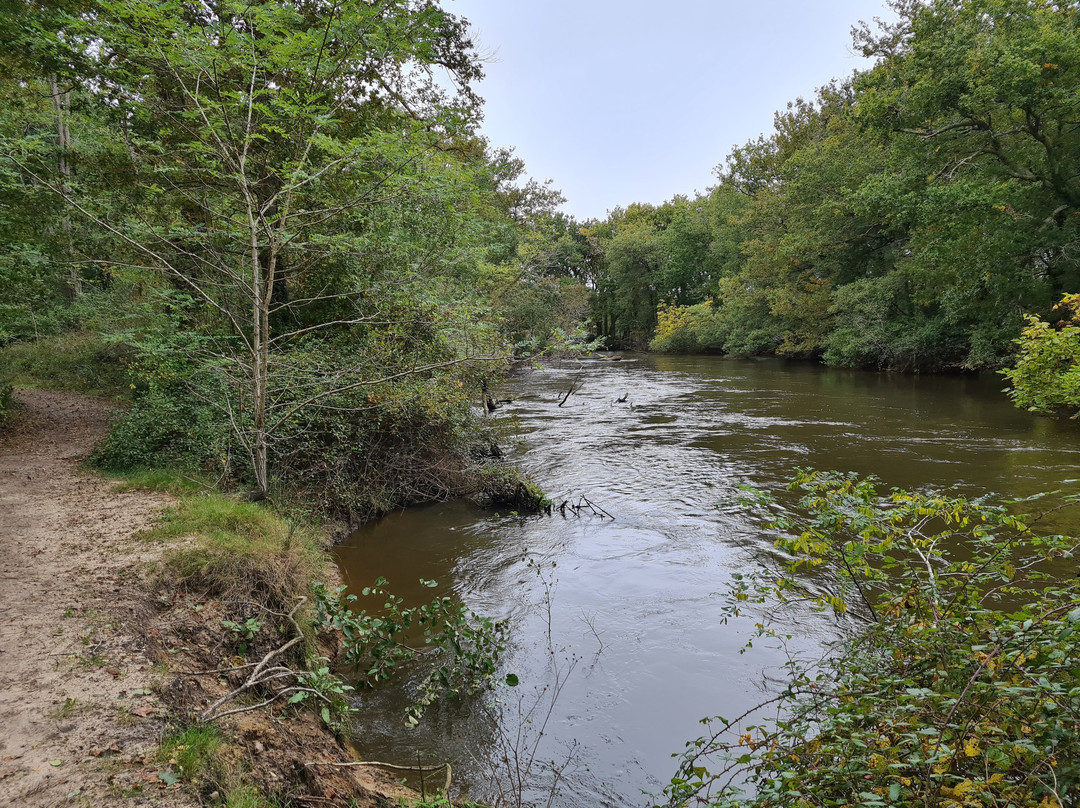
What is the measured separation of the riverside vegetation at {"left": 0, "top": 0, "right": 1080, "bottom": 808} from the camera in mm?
2779

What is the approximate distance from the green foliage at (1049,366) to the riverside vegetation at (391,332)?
0.06m

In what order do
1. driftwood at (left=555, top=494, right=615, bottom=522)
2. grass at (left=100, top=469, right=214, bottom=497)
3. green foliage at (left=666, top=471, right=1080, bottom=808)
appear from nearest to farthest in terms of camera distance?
green foliage at (left=666, top=471, right=1080, bottom=808), grass at (left=100, top=469, right=214, bottom=497), driftwood at (left=555, top=494, right=615, bottom=522)


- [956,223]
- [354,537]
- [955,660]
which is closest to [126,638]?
[354,537]

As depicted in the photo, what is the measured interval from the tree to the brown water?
2.64m

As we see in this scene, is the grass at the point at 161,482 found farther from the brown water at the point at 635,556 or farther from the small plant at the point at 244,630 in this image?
the small plant at the point at 244,630

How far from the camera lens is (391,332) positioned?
7492 mm

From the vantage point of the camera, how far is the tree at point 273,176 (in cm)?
513

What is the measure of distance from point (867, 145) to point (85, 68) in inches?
1266

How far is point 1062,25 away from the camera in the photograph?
53.8ft

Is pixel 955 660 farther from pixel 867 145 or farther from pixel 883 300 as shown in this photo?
pixel 867 145

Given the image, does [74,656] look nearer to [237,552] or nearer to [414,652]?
[237,552]

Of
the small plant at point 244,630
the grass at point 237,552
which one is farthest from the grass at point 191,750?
the grass at point 237,552

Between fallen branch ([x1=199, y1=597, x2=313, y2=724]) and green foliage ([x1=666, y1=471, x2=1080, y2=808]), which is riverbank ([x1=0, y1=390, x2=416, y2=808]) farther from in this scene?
green foliage ([x1=666, y1=471, x2=1080, y2=808])

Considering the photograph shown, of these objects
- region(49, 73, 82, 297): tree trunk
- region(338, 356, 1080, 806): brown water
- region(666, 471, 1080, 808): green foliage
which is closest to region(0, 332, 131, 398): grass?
region(49, 73, 82, 297): tree trunk
